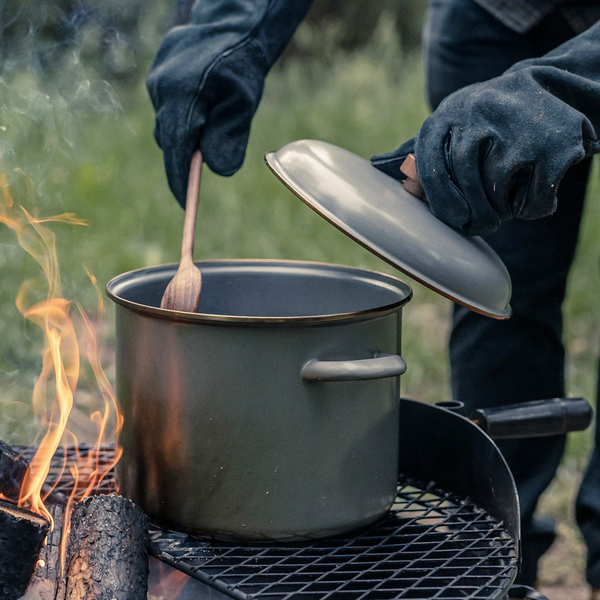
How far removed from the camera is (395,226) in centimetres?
110

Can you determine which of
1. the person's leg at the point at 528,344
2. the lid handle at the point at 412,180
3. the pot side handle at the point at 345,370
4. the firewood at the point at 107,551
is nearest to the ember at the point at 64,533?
the firewood at the point at 107,551

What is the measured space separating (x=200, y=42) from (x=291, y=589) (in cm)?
97

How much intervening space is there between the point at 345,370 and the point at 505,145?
1.26ft

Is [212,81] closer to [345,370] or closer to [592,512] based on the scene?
[345,370]

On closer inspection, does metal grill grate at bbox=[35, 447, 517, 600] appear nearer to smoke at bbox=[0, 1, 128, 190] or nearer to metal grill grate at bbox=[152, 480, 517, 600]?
metal grill grate at bbox=[152, 480, 517, 600]

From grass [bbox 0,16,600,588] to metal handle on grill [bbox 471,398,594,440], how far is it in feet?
3.71

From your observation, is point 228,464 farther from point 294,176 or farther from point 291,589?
point 294,176

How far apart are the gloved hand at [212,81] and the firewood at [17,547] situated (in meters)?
0.68

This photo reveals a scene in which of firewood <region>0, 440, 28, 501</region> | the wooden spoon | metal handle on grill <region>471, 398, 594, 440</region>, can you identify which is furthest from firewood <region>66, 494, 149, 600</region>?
metal handle on grill <region>471, 398, 594, 440</region>

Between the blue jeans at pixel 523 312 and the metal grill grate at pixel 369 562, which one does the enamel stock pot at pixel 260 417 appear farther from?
the blue jeans at pixel 523 312

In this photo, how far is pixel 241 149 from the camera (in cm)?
146

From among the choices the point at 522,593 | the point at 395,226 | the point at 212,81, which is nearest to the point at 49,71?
the point at 212,81

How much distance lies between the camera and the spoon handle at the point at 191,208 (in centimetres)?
133

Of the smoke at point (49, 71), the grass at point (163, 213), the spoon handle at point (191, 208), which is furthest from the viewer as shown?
the grass at point (163, 213)
